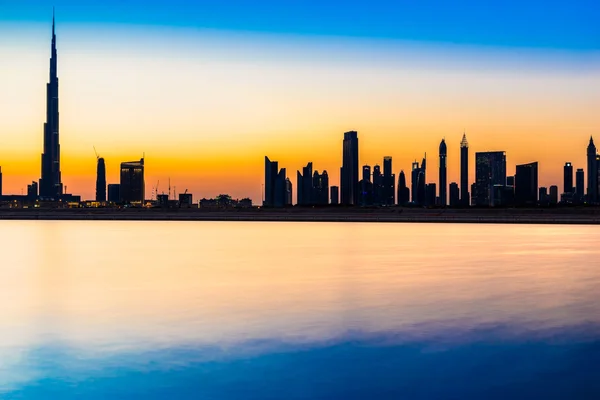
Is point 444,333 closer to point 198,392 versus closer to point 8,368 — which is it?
point 198,392

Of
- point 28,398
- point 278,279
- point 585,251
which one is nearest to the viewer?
point 28,398

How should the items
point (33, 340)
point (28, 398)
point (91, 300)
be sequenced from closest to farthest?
point (28, 398), point (33, 340), point (91, 300)

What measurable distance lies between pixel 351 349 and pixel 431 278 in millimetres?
23722

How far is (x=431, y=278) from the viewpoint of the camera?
45.2 m

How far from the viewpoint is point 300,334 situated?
25484 mm

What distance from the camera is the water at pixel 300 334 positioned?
59.4 feet

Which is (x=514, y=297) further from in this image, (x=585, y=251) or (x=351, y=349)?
(x=585, y=251)

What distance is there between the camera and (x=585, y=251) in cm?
7375

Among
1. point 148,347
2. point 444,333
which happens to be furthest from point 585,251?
point 148,347

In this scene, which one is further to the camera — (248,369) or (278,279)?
(278,279)

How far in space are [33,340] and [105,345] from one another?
3.00 meters

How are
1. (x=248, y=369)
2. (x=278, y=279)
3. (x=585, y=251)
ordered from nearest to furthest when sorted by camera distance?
(x=248, y=369), (x=278, y=279), (x=585, y=251)

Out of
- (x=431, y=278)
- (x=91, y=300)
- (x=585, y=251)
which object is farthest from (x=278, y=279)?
(x=585, y=251)

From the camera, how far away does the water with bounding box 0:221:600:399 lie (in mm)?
18109
